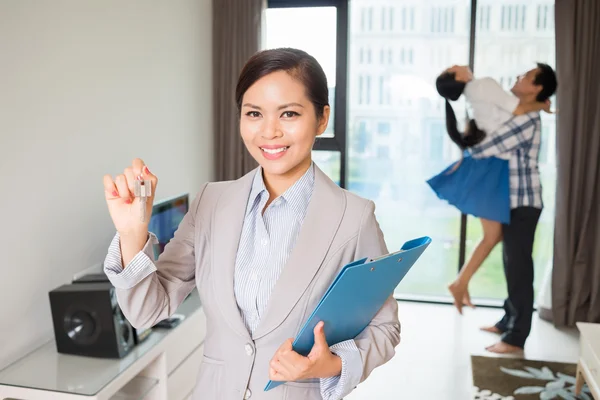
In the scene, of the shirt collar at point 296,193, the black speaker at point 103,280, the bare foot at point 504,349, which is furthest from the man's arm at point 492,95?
the shirt collar at point 296,193

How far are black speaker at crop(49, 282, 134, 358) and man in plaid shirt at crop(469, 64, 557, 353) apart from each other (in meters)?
2.19

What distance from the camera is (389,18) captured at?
4.02 metres

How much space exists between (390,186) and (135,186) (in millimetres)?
3469

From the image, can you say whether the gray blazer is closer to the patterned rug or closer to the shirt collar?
the shirt collar

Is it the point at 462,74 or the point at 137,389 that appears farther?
the point at 462,74

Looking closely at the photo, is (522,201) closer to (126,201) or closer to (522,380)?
(522,380)

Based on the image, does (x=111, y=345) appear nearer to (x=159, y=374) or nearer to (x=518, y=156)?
(x=159, y=374)

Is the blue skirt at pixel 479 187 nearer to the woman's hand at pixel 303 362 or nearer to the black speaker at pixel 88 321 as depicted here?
the black speaker at pixel 88 321

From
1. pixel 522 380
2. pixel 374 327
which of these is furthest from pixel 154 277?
pixel 522 380

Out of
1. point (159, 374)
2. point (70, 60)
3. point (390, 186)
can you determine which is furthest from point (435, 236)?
point (70, 60)

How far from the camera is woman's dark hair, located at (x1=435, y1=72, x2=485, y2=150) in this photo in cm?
343

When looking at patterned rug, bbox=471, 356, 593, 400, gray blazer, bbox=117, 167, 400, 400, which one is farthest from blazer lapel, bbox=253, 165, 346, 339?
patterned rug, bbox=471, 356, 593, 400

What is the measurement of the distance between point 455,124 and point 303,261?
113 inches

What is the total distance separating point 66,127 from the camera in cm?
232
